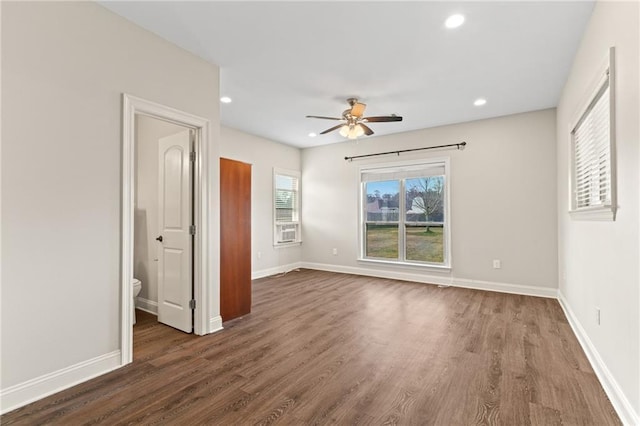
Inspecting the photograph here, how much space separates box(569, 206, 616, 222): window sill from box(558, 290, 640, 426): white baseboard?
40.5 inches

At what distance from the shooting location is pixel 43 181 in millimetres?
1987

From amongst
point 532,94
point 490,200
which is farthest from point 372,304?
point 532,94

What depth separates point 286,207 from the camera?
6.64 m

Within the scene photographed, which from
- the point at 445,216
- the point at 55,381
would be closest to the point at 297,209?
the point at 445,216

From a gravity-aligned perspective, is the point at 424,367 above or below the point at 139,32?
below

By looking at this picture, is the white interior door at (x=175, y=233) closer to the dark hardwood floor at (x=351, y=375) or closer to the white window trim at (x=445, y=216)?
the dark hardwood floor at (x=351, y=375)

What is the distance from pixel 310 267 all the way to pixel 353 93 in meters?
4.04

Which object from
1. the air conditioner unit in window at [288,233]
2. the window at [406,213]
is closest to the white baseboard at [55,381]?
the air conditioner unit in window at [288,233]

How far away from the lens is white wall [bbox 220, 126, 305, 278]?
5596 millimetres

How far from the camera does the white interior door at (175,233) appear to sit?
3.11 metres

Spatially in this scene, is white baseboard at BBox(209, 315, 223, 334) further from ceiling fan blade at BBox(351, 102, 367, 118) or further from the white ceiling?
ceiling fan blade at BBox(351, 102, 367, 118)

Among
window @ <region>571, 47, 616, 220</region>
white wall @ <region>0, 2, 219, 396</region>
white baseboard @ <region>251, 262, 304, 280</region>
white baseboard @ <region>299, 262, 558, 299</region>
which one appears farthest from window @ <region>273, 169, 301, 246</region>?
window @ <region>571, 47, 616, 220</region>

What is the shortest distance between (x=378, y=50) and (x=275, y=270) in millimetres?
4520

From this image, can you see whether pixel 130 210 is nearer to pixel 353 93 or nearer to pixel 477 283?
pixel 353 93
